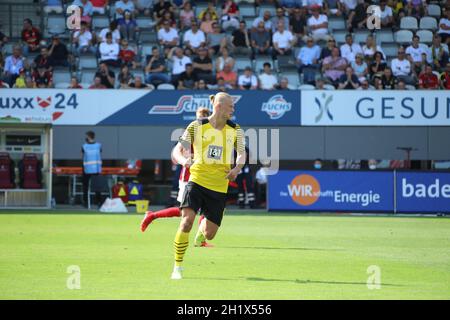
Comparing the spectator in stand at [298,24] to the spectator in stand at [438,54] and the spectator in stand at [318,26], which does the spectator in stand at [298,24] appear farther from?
the spectator in stand at [438,54]

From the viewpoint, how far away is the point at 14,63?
31.1 metres

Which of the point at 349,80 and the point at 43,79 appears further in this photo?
the point at 349,80

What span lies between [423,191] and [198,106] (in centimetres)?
765

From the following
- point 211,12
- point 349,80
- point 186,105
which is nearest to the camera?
point 186,105

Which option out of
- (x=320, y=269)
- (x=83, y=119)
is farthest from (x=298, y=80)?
(x=320, y=269)

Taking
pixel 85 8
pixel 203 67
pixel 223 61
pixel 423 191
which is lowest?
pixel 423 191

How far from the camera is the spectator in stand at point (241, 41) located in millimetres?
32156

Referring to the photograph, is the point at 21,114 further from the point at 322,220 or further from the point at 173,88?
the point at 322,220

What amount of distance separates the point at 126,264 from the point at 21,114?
17044mm

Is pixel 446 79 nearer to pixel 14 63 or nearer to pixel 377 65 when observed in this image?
pixel 377 65

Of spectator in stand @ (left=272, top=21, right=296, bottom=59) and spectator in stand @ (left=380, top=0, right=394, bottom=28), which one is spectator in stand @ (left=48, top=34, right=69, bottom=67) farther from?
spectator in stand @ (left=380, top=0, right=394, bottom=28)

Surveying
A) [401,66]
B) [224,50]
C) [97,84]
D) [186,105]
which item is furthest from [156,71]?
[401,66]

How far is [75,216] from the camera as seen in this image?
25.8 meters

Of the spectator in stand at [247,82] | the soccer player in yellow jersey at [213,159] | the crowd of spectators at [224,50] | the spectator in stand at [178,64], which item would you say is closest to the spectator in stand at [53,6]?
the crowd of spectators at [224,50]
